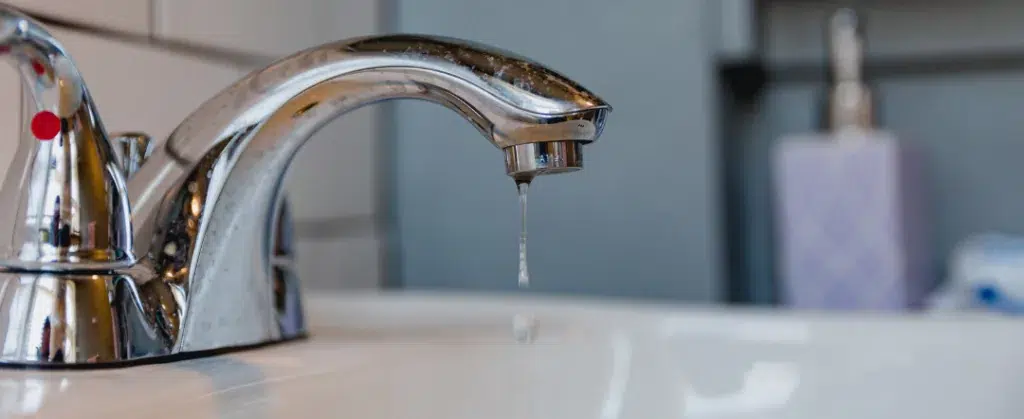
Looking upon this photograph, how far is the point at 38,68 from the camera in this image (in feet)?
1.03

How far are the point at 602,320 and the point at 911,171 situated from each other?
0.29 meters

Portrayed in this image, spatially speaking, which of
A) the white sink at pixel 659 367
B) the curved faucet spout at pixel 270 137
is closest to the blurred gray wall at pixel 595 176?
the white sink at pixel 659 367

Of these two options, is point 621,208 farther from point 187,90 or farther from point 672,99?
point 187,90

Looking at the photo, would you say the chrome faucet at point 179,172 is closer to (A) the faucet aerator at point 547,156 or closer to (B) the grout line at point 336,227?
(A) the faucet aerator at point 547,156

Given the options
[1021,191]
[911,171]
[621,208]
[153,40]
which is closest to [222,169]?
[153,40]

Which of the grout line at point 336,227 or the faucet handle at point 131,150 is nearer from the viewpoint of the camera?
the faucet handle at point 131,150

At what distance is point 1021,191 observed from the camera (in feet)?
2.37

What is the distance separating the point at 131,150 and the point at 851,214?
0.46 metres

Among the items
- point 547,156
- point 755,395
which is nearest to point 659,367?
point 755,395

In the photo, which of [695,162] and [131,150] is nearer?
[131,150]

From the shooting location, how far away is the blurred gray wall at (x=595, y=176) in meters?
0.66

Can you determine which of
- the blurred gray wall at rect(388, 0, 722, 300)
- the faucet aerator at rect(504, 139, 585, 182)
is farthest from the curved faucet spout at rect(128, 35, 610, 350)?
the blurred gray wall at rect(388, 0, 722, 300)

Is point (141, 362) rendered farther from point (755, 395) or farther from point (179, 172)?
point (755, 395)

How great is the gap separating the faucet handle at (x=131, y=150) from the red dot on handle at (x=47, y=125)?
0.05 metres
